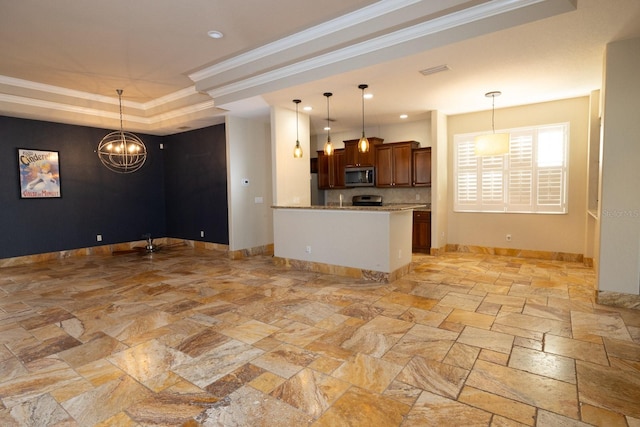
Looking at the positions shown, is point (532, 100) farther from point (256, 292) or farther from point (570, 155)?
point (256, 292)

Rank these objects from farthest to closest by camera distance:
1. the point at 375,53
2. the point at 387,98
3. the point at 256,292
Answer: the point at 387,98
the point at 256,292
the point at 375,53

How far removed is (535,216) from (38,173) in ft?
31.8

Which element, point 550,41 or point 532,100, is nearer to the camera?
point 550,41

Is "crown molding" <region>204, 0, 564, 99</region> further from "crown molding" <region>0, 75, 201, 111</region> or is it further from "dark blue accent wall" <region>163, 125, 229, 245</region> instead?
"dark blue accent wall" <region>163, 125, 229, 245</region>

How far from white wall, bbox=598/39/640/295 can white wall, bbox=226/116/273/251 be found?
576cm

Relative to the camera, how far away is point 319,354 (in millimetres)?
2771

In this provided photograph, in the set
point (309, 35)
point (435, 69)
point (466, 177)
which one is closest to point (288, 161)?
point (309, 35)

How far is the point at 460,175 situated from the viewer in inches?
275

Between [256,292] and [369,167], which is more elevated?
[369,167]

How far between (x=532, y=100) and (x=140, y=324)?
678 cm

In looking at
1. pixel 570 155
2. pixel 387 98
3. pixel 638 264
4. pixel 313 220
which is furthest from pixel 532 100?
pixel 313 220

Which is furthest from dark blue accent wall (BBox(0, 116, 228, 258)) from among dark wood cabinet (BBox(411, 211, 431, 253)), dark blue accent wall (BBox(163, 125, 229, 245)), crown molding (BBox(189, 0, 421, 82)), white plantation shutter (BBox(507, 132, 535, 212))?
white plantation shutter (BBox(507, 132, 535, 212))

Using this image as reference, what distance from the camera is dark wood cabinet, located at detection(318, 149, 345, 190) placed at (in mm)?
8273

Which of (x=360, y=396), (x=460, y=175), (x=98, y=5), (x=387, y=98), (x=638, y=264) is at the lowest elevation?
(x=360, y=396)
